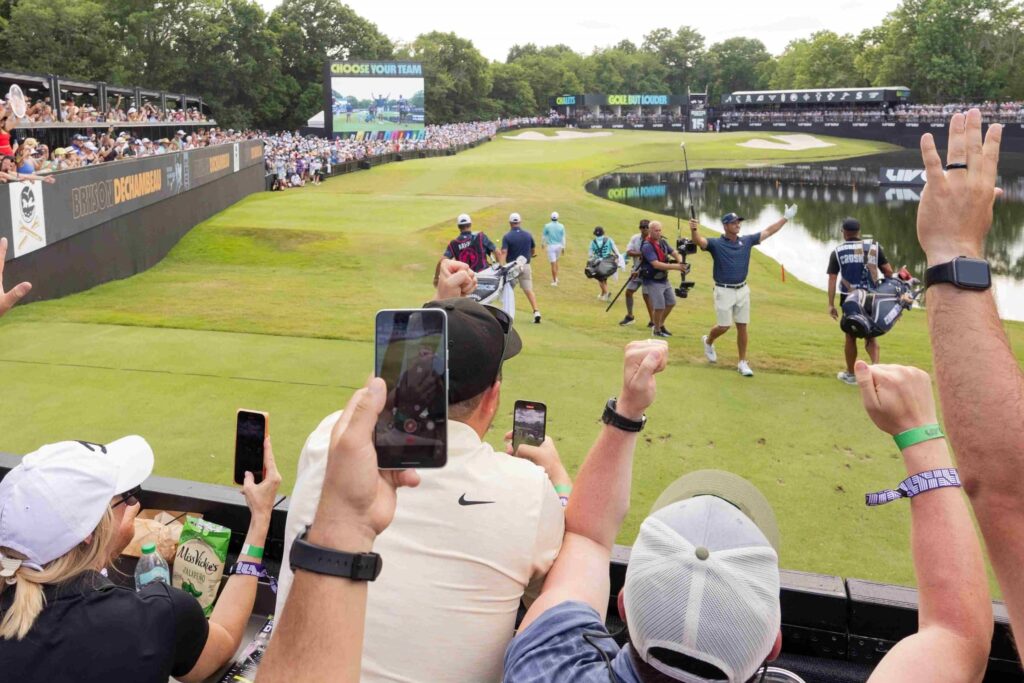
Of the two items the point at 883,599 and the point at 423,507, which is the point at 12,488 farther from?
the point at 883,599

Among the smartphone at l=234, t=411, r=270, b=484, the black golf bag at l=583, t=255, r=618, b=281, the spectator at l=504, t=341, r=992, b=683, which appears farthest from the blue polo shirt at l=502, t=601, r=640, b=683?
the black golf bag at l=583, t=255, r=618, b=281

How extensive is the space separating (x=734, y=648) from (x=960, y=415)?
2.19ft

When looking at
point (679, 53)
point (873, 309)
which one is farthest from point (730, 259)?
point (679, 53)

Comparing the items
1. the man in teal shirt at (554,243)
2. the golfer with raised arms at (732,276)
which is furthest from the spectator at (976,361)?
the man in teal shirt at (554,243)

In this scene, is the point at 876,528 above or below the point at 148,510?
below

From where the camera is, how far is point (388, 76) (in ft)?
172

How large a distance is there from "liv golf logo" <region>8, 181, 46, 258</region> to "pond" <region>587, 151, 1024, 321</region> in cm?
1667

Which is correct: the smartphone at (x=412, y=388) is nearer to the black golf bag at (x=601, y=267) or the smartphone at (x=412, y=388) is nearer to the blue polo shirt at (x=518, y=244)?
the blue polo shirt at (x=518, y=244)

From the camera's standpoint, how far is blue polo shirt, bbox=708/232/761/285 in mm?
9984

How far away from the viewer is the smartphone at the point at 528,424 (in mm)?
3191

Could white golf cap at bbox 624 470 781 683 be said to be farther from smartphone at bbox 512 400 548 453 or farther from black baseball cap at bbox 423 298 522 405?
smartphone at bbox 512 400 548 453

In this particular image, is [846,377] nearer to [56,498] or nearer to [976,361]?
[976,361]

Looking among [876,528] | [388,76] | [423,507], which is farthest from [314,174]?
[423,507]

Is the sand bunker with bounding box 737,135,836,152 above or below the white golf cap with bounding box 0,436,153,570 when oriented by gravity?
above
